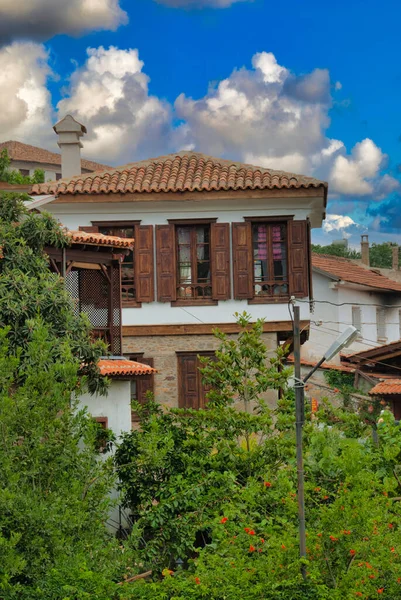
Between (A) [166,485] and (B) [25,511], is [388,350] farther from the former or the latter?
(B) [25,511]

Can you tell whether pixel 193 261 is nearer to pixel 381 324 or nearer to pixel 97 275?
pixel 97 275

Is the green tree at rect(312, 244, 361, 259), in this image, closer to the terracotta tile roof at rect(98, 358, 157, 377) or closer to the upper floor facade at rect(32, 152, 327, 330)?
the upper floor facade at rect(32, 152, 327, 330)

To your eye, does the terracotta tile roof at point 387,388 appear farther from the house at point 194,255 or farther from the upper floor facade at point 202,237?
the upper floor facade at point 202,237

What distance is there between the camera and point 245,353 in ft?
Answer: 50.2

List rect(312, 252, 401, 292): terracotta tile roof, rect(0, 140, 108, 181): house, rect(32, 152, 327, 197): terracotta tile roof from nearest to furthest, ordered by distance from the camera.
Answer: rect(32, 152, 327, 197): terracotta tile roof → rect(312, 252, 401, 292): terracotta tile roof → rect(0, 140, 108, 181): house

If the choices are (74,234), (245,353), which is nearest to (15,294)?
(74,234)

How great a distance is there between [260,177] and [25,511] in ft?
41.1

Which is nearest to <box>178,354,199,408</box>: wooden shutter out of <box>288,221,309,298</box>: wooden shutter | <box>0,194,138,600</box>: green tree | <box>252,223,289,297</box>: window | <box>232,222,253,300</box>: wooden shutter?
<box>232,222,253,300</box>: wooden shutter

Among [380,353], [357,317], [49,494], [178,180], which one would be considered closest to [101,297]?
[178,180]

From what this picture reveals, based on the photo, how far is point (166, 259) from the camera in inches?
834

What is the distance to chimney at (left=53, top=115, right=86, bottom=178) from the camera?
78.6 ft

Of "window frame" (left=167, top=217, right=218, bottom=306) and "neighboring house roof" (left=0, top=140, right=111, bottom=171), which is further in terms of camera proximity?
"neighboring house roof" (left=0, top=140, right=111, bottom=171)

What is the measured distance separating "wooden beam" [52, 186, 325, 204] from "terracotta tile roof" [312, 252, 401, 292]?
15913 millimetres

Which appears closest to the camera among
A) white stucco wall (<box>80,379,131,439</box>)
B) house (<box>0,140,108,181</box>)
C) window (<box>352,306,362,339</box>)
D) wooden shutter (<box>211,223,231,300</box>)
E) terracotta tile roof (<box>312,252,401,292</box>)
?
white stucco wall (<box>80,379,131,439</box>)
